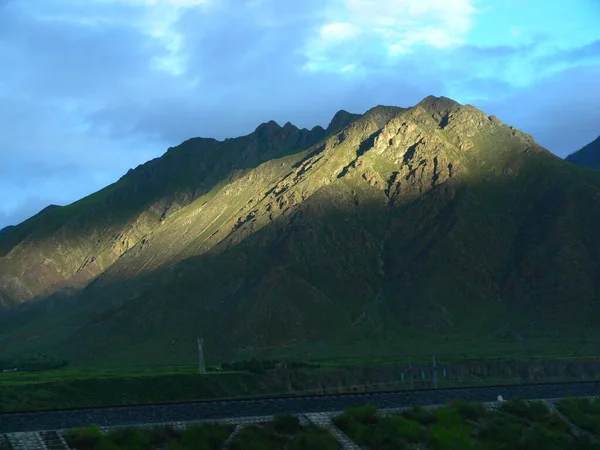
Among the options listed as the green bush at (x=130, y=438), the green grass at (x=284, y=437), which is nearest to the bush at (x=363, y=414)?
the green grass at (x=284, y=437)

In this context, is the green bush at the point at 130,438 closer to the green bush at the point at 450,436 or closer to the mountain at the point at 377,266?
the green bush at the point at 450,436

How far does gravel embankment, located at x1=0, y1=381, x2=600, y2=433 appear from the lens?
27766 millimetres

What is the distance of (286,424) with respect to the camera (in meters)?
28.9

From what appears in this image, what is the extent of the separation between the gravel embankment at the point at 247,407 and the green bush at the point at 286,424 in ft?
4.31

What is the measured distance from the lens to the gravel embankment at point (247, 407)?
27766 millimetres

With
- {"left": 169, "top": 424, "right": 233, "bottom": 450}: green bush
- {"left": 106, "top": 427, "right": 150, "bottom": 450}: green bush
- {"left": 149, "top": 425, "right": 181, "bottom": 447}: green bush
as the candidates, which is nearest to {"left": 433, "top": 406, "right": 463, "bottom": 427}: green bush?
{"left": 169, "top": 424, "right": 233, "bottom": 450}: green bush

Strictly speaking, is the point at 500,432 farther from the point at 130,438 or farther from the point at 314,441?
the point at 130,438

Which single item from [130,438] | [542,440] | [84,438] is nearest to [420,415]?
[542,440]

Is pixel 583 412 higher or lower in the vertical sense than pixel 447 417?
lower

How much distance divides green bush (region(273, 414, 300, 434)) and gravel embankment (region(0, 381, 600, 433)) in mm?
1313

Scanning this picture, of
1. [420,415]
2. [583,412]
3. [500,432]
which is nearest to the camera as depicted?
[500,432]

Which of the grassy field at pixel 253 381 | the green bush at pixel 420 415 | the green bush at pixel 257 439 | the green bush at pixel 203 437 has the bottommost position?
the grassy field at pixel 253 381

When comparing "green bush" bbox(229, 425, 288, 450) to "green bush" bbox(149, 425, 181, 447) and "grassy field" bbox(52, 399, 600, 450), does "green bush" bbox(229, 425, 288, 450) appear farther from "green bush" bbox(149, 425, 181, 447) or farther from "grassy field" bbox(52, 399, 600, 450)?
"green bush" bbox(149, 425, 181, 447)

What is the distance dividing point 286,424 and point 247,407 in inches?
90.4
